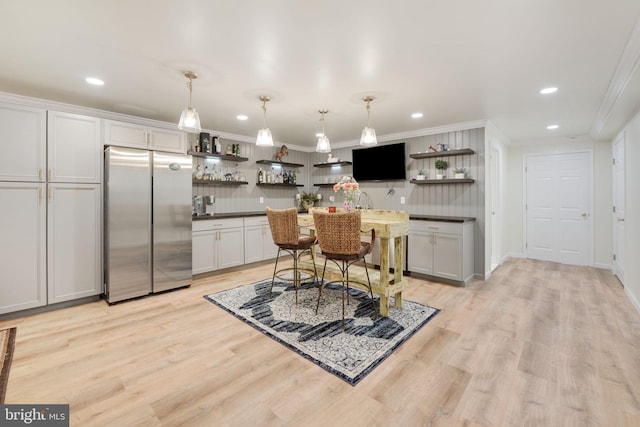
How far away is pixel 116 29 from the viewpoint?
2.00 meters

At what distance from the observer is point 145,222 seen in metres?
3.59

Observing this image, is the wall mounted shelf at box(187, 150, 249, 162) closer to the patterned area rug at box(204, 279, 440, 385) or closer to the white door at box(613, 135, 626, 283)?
the patterned area rug at box(204, 279, 440, 385)

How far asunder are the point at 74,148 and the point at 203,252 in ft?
6.76

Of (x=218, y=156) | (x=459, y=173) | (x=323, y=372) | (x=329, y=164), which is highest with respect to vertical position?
(x=329, y=164)

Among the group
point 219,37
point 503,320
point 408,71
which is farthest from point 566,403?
point 219,37

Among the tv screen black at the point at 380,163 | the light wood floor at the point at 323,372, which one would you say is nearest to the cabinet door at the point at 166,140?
the light wood floor at the point at 323,372

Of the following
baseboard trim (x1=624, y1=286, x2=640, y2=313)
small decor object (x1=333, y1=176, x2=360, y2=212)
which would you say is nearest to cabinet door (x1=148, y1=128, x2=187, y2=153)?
small decor object (x1=333, y1=176, x2=360, y2=212)

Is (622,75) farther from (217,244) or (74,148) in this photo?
(74,148)

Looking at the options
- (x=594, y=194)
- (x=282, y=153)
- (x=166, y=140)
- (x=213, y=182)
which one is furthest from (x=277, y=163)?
(x=594, y=194)

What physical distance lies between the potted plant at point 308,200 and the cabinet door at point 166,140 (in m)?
2.81

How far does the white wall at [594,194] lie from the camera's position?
16.5 ft

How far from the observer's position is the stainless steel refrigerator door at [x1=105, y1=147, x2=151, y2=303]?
3361 millimetres

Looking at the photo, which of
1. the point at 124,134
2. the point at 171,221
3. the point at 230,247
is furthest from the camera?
the point at 230,247

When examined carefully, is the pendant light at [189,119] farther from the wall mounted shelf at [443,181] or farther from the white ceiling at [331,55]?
the wall mounted shelf at [443,181]
